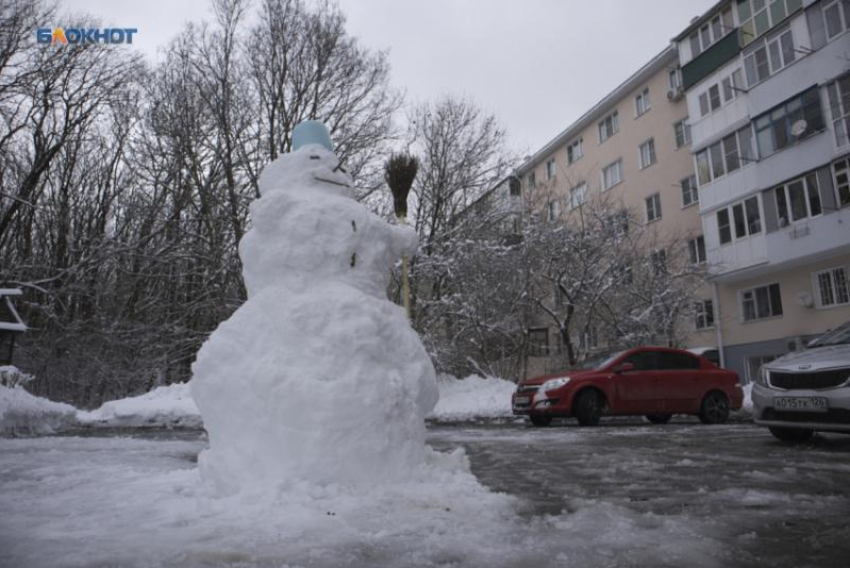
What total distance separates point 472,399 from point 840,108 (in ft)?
46.8

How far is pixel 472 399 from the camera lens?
53.0 ft

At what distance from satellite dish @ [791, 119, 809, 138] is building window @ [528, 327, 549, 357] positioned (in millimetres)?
10543

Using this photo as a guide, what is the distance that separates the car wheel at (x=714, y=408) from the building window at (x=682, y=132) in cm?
1665

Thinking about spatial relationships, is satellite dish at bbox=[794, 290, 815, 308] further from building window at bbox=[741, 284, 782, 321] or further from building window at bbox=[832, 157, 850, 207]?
building window at bbox=[832, 157, 850, 207]

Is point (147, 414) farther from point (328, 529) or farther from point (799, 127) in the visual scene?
point (799, 127)

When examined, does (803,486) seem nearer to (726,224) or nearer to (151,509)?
(151,509)

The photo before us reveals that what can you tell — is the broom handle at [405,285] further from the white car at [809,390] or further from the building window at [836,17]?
the building window at [836,17]

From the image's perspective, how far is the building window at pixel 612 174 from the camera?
30.6 meters

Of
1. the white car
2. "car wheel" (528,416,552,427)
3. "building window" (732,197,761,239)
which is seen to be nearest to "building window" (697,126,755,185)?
"building window" (732,197,761,239)

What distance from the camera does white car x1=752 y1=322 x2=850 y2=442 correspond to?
6.56m

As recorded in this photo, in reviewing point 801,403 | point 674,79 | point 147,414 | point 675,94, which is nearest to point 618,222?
point 675,94

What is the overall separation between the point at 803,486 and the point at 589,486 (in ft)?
5.27

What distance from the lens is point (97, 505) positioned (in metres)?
4.11

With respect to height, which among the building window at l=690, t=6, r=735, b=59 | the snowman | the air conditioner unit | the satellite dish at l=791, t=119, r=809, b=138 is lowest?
the snowman
